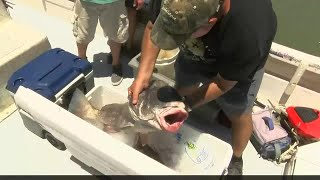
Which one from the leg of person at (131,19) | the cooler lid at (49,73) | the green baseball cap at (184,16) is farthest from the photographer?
the leg of person at (131,19)

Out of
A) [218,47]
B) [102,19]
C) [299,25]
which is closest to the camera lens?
[218,47]

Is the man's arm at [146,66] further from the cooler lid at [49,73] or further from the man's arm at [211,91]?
the cooler lid at [49,73]

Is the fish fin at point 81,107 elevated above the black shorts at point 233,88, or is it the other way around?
the black shorts at point 233,88

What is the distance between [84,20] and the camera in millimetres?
2490

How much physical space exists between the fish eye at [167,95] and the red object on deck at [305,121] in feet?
2.86

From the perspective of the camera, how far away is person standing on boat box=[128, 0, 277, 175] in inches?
56.4

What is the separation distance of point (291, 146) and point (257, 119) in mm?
269

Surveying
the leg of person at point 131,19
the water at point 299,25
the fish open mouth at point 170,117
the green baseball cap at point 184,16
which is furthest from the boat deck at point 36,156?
the water at point 299,25

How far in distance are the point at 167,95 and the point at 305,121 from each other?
99 cm

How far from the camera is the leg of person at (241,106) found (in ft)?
6.32

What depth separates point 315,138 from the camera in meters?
2.27

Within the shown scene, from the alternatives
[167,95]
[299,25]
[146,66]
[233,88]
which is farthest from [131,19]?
[299,25]

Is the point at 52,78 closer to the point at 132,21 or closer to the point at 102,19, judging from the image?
the point at 102,19

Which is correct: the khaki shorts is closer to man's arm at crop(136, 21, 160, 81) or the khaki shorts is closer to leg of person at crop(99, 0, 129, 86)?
leg of person at crop(99, 0, 129, 86)
